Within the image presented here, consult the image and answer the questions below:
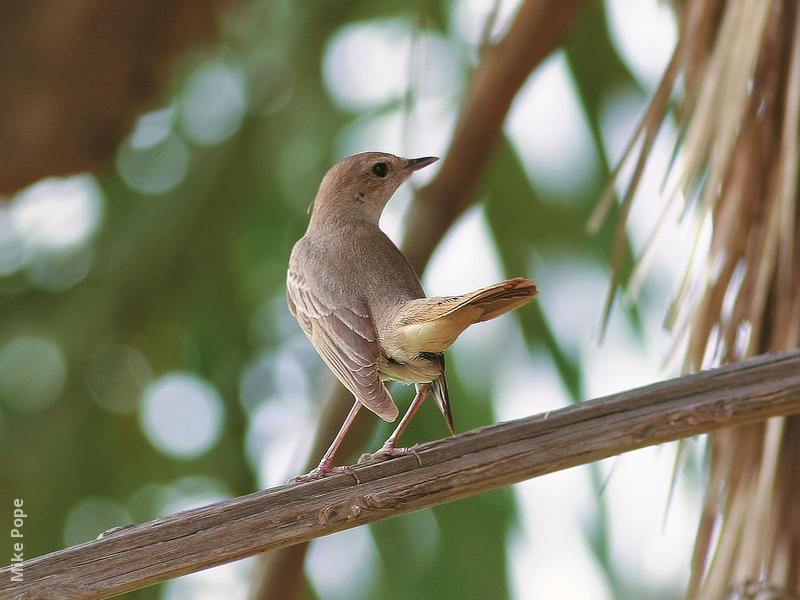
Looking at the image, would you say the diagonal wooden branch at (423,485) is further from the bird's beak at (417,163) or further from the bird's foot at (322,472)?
the bird's beak at (417,163)

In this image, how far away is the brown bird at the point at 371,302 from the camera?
2.23 metres

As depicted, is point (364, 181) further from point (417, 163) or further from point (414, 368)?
point (414, 368)

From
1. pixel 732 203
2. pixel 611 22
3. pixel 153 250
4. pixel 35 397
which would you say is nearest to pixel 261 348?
pixel 153 250

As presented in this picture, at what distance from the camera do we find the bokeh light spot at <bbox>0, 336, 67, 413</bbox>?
14.1 feet

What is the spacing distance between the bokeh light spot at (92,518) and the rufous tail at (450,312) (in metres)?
2.26

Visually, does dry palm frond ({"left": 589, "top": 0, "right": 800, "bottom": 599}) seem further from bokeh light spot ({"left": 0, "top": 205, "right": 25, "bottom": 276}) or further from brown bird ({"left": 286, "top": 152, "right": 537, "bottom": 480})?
bokeh light spot ({"left": 0, "top": 205, "right": 25, "bottom": 276})

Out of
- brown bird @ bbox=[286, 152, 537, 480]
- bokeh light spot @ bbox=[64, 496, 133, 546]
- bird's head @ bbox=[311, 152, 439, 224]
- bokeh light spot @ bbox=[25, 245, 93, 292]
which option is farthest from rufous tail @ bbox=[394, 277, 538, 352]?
bokeh light spot @ bbox=[25, 245, 93, 292]

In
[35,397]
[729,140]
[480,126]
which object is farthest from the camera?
[35,397]

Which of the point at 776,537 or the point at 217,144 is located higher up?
the point at 217,144

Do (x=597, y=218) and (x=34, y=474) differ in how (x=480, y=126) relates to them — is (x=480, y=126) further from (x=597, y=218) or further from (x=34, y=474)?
(x=34, y=474)

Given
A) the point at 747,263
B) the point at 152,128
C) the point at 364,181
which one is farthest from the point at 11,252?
the point at 747,263

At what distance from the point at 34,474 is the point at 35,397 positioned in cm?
44

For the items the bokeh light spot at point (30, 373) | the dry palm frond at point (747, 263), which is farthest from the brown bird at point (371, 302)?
the bokeh light spot at point (30, 373)

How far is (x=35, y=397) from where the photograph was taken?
4.34 m
